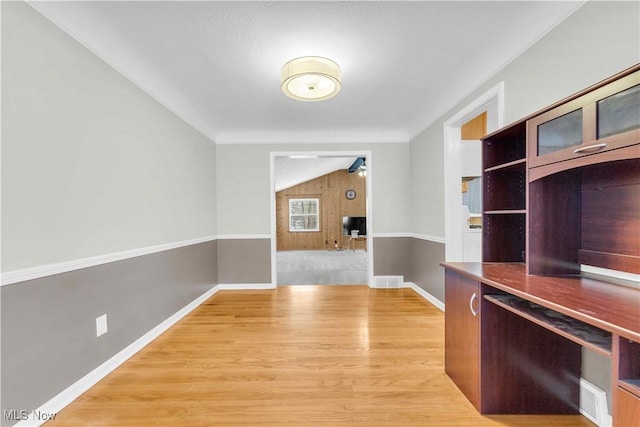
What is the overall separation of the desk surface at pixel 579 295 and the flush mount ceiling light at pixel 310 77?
1.68m

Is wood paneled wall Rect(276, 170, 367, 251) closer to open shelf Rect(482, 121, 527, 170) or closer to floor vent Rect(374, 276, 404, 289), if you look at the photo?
floor vent Rect(374, 276, 404, 289)

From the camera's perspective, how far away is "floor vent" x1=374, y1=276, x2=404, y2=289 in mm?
3787

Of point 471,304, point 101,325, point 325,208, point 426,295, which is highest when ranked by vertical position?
point 325,208

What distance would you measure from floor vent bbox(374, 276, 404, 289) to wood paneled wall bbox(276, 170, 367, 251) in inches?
201

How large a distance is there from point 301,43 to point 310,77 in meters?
0.23

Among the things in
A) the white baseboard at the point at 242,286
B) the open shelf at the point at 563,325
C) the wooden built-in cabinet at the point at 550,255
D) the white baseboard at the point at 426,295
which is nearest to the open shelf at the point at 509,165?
the wooden built-in cabinet at the point at 550,255

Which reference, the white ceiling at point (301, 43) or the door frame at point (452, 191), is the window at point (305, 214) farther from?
the door frame at point (452, 191)

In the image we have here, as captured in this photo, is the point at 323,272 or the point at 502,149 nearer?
the point at 502,149

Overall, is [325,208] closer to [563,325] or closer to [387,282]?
[387,282]

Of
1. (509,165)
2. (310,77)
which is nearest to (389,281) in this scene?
(509,165)

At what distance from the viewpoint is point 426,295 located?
129 inches

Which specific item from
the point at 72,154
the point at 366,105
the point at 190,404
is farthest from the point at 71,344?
the point at 366,105

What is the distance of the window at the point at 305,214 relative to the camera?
8.99 metres

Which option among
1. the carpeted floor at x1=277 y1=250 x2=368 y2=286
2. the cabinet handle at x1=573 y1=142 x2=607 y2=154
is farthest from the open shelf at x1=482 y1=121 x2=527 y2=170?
the carpeted floor at x1=277 y1=250 x2=368 y2=286
